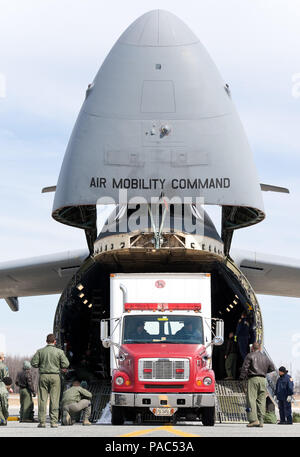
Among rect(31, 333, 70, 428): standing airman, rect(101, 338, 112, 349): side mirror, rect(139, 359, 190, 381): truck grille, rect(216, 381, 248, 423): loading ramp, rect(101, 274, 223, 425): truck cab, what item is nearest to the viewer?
rect(31, 333, 70, 428): standing airman

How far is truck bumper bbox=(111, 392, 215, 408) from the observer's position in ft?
48.1

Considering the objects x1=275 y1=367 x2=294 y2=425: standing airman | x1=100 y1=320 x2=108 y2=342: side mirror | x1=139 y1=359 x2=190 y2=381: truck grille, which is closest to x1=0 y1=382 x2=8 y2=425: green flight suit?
x1=100 y1=320 x2=108 y2=342: side mirror

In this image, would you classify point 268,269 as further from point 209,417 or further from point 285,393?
point 209,417

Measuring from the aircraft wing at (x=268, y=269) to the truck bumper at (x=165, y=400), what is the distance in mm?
8304

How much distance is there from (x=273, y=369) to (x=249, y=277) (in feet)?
28.8

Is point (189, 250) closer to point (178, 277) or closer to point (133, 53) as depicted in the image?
point (178, 277)

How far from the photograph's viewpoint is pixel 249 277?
2441 cm

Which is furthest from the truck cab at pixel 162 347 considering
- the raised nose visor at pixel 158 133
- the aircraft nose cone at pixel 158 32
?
the aircraft nose cone at pixel 158 32

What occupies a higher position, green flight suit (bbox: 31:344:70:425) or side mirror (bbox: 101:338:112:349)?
side mirror (bbox: 101:338:112:349)

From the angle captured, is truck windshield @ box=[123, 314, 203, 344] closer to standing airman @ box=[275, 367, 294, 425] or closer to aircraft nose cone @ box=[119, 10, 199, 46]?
standing airman @ box=[275, 367, 294, 425]

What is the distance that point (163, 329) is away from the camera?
52.1ft

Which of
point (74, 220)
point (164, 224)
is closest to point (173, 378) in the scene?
point (164, 224)

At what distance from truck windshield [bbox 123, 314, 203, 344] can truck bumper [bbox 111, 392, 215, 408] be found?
125 centimetres

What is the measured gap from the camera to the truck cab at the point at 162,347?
1477cm
